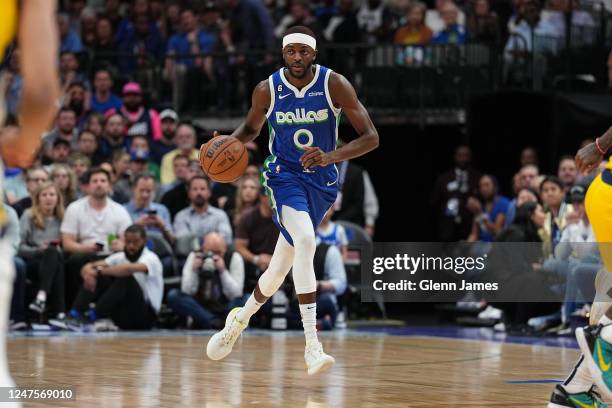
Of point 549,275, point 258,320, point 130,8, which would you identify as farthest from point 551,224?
point 130,8

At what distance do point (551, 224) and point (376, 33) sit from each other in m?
5.67

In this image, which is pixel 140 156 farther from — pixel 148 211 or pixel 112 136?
pixel 148 211

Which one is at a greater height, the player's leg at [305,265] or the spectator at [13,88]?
the spectator at [13,88]

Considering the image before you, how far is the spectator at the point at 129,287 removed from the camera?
12.1 metres

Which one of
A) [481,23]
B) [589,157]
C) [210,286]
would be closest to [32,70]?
[589,157]

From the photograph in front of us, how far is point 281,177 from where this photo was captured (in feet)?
25.4

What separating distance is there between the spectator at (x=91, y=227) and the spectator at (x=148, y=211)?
31cm

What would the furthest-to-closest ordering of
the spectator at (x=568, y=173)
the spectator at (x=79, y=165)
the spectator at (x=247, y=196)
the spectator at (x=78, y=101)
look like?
1. the spectator at (x=78, y=101)
2. the spectator at (x=79, y=165)
3. the spectator at (x=247, y=196)
4. the spectator at (x=568, y=173)

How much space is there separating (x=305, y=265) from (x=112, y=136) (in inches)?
312

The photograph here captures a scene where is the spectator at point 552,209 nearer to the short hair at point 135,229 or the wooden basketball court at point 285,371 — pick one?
the wooden basketball court at point 285,371

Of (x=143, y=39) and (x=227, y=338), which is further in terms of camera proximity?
(x=143, y=39)

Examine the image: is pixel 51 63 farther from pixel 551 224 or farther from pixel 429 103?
pixel 429 103

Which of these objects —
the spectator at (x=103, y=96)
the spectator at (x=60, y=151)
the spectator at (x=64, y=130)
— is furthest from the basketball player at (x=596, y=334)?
the spectator at (x=103, y=96)

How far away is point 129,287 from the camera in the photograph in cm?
1209
